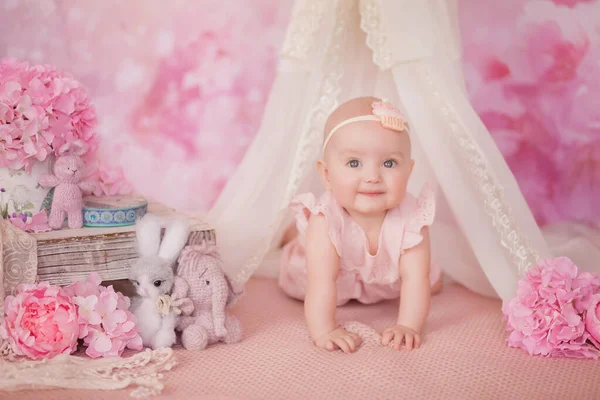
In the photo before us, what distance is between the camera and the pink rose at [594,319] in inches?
67.1

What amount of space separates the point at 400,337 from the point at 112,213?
852 mm

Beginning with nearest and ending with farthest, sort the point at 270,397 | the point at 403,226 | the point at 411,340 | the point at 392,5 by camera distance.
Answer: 1. the point at 270,397
2. the point at 411,340
3. the point at 403,226
4. the point at 392,5

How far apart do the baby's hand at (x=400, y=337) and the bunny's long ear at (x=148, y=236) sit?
660 millimetres

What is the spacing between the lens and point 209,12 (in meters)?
2.88

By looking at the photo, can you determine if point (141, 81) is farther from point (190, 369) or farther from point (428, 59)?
point (190, 369)

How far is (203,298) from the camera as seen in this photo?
1.79 meters

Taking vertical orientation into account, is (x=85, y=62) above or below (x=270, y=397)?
above

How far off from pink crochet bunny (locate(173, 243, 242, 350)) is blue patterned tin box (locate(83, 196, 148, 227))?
20cm

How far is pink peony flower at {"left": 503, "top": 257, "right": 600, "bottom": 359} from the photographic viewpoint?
5.60 feet

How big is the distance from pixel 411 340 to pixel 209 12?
1.78 m

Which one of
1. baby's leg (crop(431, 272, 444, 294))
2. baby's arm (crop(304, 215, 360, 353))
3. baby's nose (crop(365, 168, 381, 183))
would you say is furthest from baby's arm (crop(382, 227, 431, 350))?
baby's leg (crop(431, 272, 444, 294))

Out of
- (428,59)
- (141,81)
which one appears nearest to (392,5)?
(428,59)

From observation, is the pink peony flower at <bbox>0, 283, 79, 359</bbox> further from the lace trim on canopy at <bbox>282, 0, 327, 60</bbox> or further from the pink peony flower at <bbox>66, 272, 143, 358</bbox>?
the lace trim on canopy at <bbox>282, 0, 327, 60</bbox>

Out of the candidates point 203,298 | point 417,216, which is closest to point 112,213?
point 203,298
